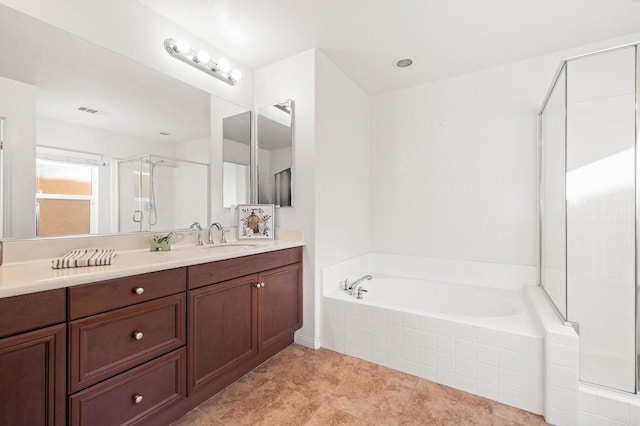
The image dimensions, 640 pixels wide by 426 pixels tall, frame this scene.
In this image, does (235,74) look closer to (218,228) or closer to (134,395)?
(218,228)

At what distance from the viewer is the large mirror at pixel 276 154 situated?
94.4 inches

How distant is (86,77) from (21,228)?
86 centimetres

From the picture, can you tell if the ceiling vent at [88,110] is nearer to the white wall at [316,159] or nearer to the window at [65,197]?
the window at [65,197]

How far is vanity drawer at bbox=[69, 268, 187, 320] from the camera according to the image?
1065 millimetres

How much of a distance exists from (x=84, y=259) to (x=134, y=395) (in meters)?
0.63

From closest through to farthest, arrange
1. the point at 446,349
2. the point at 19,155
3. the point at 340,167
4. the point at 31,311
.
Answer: the point at 31,311 < the point at 19,155 < the point at 446,349 < the point at 340,167

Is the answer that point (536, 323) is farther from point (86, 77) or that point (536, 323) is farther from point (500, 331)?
point (86, 77)

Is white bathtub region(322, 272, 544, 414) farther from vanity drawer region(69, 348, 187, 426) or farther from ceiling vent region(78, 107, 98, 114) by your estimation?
ceiling vent region(78, 107, 98, 114)

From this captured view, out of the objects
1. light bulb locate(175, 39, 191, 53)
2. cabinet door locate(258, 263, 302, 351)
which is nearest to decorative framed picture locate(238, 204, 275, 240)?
cabinet door locate(258, 263, 302, 351)

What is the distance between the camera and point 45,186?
4.66ft

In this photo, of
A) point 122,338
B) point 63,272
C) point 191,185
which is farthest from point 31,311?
point 191,185

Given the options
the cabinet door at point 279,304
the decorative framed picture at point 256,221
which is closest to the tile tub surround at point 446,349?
the cabinet door at point 279,304

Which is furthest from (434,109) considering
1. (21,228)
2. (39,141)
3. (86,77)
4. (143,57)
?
(21,228)

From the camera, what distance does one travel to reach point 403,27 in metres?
1.99
